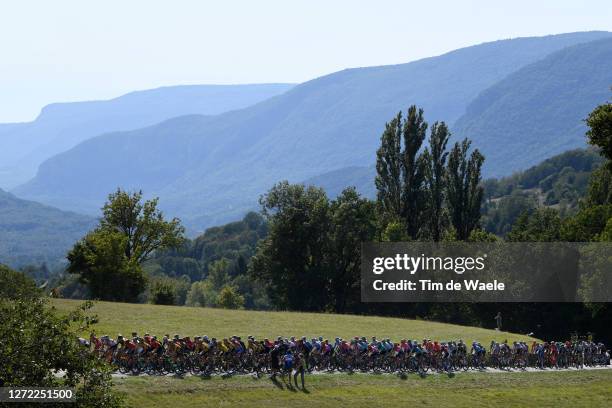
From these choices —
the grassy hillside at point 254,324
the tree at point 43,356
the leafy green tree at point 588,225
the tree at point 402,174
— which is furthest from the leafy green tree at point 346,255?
the tree at point 43,356

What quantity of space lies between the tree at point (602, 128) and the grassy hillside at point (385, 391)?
15.3 m

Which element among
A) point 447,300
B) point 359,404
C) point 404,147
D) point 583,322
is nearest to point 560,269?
point 583,322

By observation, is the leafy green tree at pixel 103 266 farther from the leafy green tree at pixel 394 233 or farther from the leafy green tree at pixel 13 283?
the leafy green tree at pixel 394 233

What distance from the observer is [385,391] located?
4597cm

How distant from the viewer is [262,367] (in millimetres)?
46250

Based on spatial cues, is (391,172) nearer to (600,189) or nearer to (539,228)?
(539,228)

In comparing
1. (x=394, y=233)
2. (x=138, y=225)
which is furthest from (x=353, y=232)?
(x=138, y=225)

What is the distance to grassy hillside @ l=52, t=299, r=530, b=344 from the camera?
59.1 metres

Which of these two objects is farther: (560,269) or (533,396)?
(560,269)

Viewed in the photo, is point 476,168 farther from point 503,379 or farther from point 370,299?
point 503,379

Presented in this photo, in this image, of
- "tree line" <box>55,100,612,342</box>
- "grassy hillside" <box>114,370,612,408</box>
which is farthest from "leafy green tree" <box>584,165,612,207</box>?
"grassy hillside" <box>114,370,612,408</box>

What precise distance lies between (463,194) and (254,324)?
43041mm

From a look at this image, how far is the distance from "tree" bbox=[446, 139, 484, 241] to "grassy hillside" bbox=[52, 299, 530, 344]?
2702 centimetres

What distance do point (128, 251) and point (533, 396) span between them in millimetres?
60878
